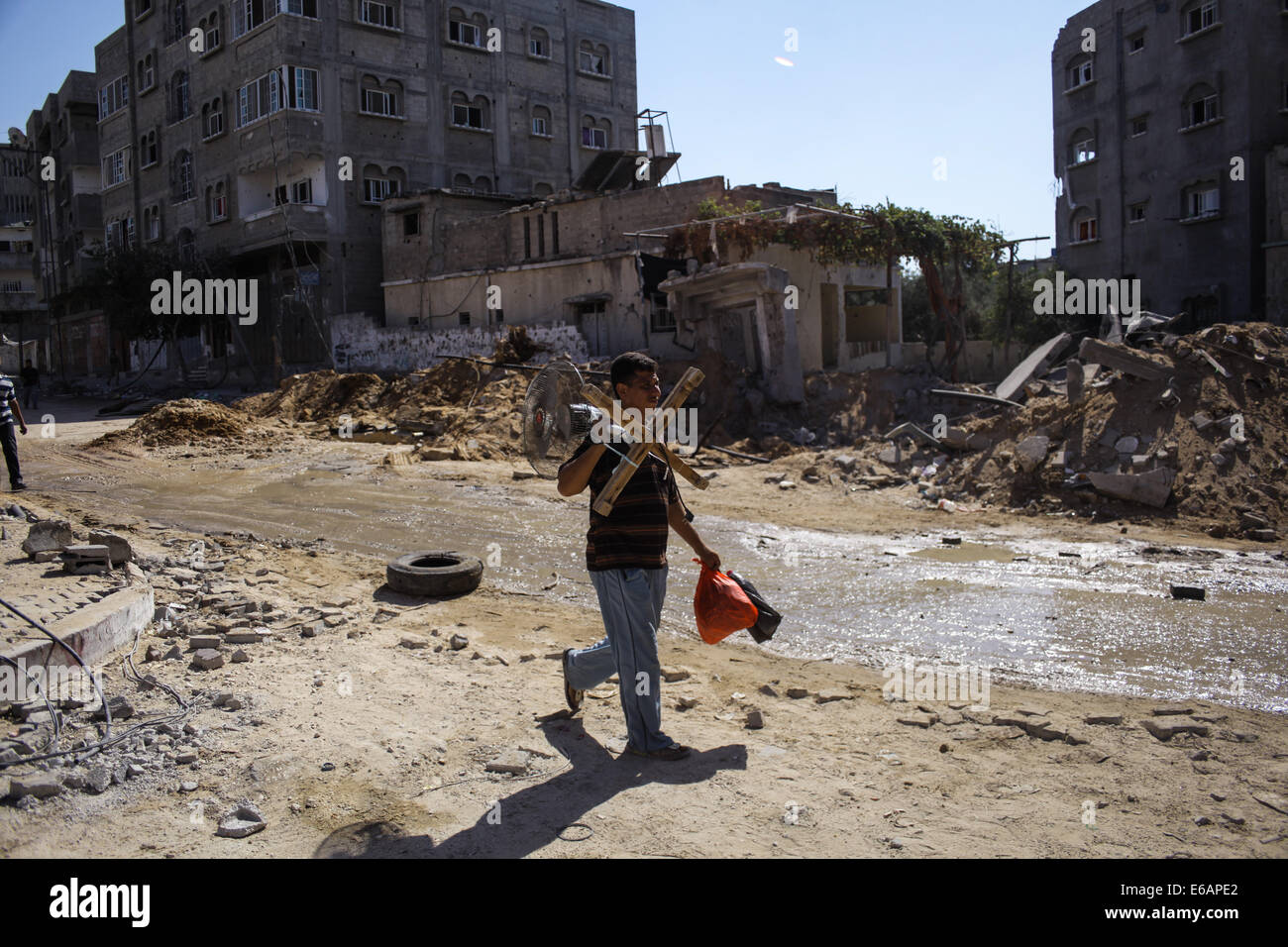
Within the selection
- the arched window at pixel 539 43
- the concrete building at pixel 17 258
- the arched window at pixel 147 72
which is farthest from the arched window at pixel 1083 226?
the concrete building at pixel 17 258

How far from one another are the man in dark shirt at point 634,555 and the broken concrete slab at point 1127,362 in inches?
422

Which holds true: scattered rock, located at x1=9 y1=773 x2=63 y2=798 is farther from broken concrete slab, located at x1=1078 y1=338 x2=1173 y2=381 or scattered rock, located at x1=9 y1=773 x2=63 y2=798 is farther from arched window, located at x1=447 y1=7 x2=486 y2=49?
arched window, located at x1=447 y1=7 x2=486 y2=49

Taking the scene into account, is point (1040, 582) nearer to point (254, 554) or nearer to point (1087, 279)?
point (254, 554)

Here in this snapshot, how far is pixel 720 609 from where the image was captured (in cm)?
458

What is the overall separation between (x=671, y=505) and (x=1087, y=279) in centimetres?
3546

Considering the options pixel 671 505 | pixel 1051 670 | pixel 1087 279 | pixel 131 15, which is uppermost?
pixel 131 15

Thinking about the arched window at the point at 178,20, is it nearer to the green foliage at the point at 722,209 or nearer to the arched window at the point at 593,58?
the arched window at the point at 593,58

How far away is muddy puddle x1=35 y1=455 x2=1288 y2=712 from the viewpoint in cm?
643

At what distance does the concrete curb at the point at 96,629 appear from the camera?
16.3ft

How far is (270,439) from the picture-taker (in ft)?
64.4

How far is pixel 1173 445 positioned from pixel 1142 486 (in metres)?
0.86

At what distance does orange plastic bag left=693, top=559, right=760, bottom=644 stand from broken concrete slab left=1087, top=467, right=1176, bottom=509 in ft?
29.2

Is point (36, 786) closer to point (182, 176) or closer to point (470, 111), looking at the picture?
point (470, 111)
